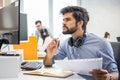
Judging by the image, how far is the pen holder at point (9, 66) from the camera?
53.6 inches

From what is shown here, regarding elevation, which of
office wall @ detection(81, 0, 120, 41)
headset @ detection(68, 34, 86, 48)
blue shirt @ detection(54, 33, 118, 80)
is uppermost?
office wall @ detection(81, 0, 120, 41)

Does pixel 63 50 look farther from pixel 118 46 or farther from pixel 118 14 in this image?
pixel 118 14

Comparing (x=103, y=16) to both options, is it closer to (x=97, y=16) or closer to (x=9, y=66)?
(x=97, y=16)

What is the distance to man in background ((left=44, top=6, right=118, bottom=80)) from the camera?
1.60m

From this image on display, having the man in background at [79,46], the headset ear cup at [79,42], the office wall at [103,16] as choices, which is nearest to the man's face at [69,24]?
the man in background at [79,46]

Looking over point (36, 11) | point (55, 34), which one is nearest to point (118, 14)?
point (55, 34)

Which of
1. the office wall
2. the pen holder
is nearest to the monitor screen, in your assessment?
the pen holder

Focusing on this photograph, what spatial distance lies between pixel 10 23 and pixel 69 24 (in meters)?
0.49

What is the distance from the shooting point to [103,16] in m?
6.12

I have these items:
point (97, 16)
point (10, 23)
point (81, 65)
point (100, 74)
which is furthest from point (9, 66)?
point (97, 16)

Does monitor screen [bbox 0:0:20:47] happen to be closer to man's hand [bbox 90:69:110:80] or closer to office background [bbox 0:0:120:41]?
man's hand [bbox 90:69:110:80]

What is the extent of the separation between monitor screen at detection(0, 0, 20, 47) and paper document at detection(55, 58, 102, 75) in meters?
0.38

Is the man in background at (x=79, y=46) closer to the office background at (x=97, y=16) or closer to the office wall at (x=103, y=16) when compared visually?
the office background at (x=97, y=16)

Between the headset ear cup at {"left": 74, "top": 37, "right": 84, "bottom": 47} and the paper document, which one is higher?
the headset ear cup at {"left": 74, "top": 37, "right": 84, "bottom": 47}
